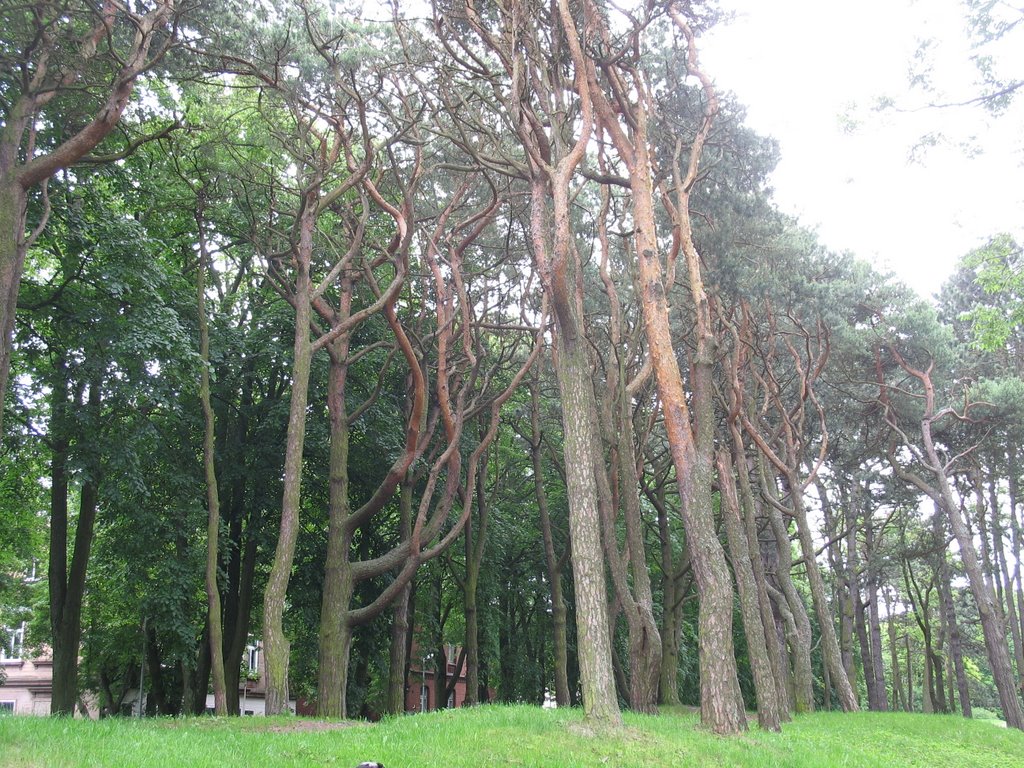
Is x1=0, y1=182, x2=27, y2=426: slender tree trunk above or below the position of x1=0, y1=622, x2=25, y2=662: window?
above

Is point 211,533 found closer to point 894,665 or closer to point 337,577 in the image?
point 337,577

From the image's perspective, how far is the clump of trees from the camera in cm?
1224

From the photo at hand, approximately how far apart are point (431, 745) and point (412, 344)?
11.6 m

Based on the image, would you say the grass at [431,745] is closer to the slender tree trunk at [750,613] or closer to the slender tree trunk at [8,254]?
the slender tree trunk at [750,613]

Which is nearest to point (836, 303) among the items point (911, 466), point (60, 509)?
point (911, 466)

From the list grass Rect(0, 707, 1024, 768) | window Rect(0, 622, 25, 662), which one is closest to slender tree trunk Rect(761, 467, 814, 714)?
grass Rect(0, 707, 1024, 768)

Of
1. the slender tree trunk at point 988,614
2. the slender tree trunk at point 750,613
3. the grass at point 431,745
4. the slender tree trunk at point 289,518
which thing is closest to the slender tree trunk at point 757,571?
the slender tree trunk at point 750,613

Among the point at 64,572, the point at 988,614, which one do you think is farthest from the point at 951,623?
the point at 64,572

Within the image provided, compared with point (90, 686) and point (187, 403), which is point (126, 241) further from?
point (90, 686)

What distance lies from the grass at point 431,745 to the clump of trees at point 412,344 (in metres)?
0.85

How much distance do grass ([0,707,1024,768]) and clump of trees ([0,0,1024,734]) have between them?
847mm

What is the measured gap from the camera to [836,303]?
801 inches

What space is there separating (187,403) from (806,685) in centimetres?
1731

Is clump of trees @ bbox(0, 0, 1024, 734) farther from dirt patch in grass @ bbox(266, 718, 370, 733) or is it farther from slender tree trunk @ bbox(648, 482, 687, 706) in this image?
dirt patch in grass @ bbox(266, 718, 370, 733)
